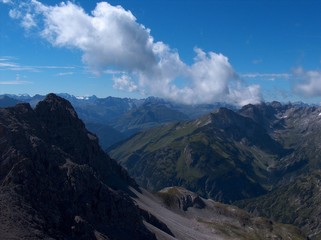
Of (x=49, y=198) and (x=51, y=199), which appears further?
(x=51, y=199)

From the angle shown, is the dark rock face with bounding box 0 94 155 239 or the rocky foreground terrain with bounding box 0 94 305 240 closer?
the dark rock face with bounding box 0 94 155 239

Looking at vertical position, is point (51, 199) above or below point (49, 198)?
below

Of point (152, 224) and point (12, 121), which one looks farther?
point (152, 224)

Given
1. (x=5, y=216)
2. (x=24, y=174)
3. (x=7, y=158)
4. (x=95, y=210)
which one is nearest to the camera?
(x=5, y=216)

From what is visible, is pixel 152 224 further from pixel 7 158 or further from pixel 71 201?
pixel 7 158

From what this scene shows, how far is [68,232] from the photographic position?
10112 centimetres

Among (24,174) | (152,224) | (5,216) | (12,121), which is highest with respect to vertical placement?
(12,121)

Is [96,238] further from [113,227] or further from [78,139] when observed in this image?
[78,139]

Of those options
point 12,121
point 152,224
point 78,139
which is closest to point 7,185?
point 12,121

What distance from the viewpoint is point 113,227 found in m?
124

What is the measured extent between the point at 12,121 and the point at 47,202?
44936 millimetres

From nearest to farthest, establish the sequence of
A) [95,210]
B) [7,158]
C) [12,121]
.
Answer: [7,158] < [95,210] < [12,121]

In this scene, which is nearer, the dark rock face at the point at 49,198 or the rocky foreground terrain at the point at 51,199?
the dark rock face at the point at 49,198

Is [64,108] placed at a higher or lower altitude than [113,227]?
higher
